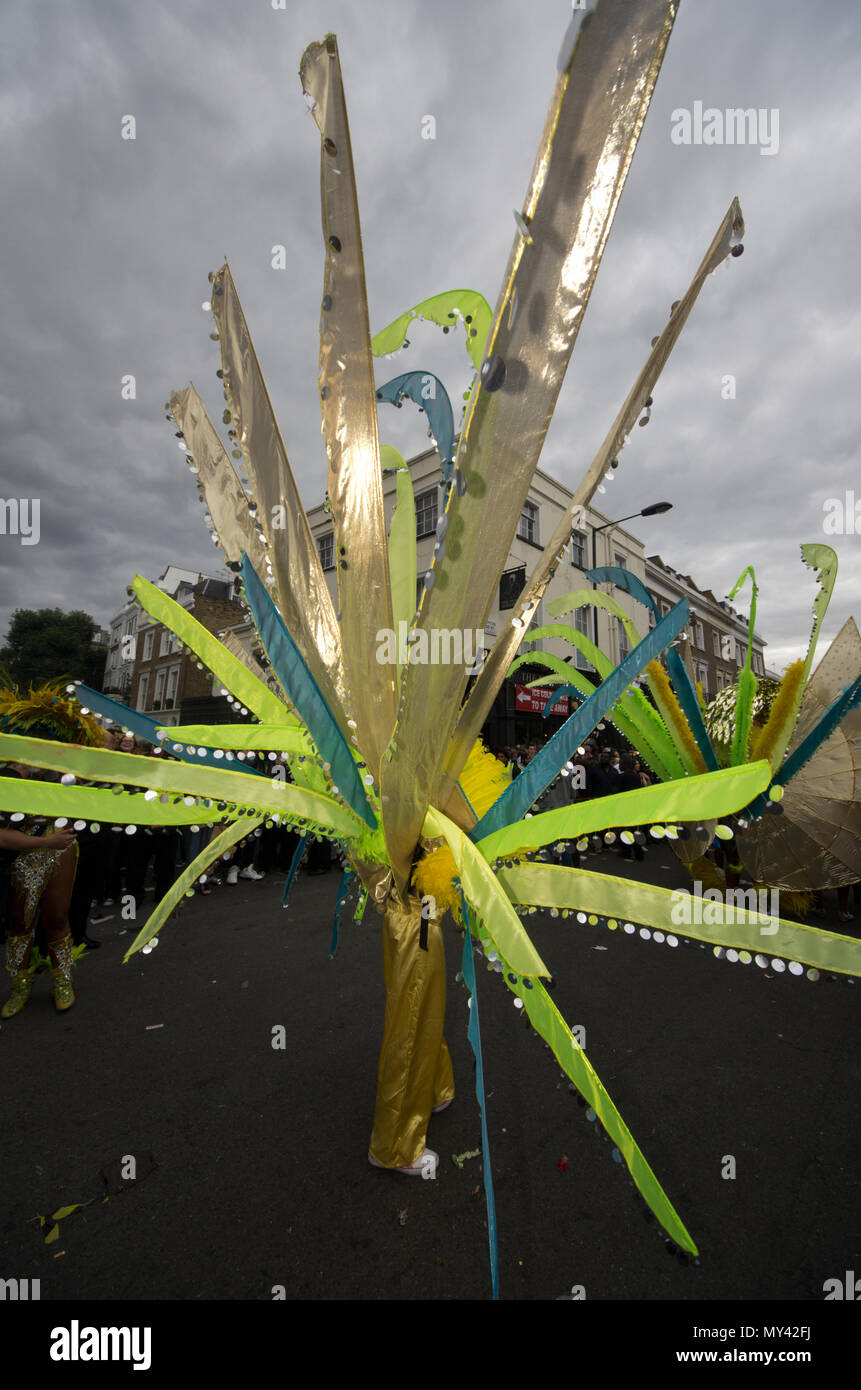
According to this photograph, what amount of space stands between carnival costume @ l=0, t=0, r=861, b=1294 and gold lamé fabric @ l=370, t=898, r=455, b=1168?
5.1 inches

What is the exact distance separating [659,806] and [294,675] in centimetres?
75

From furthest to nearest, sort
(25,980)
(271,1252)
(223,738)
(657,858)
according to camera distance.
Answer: (657,858)
(25,980)
(271,1252)
(223,738)

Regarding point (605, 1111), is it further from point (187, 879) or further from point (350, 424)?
point (350, 424)

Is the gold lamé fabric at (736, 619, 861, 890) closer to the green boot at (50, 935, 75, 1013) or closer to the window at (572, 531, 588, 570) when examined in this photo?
the green boot at (50, 935, 75, 1013)

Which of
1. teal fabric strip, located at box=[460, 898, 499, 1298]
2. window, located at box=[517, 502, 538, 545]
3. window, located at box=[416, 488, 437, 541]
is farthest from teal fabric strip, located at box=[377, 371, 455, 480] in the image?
window, located at box=[517, 502, 538, 545]

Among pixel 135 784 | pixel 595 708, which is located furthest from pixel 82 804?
pixel 595 708

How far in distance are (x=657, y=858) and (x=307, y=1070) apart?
7632mm

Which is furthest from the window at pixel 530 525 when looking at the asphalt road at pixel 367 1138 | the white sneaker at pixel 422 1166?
the white sneaker at pixel 422 1166

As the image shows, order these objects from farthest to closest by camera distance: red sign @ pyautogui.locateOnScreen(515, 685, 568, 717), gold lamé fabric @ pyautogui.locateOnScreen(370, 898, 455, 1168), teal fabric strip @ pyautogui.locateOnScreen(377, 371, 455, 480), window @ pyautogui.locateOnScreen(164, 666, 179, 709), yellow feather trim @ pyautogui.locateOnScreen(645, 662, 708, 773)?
window @ pyautogui.locateOnScreen(164, 666, 179, 709) → red sign @ pyautogui.locateOnScreen(515, 685, 568, 717) → yellow feather trim @ pyautogui.locateOnScreen(645, 662, 708, 773) → gold lamé fabric @ pyautogui.locateOnScreen(370, 898, 455, 1168) → teal fabric strip @ pyautogui.locateOnScreen(377, 371, 455, 480)

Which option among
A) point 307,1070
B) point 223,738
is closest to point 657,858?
point 307,1070

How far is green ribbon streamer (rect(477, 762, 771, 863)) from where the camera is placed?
2.90 feet

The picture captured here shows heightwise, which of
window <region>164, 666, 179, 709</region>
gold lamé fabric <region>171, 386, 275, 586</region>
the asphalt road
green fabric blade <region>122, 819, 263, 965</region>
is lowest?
the asphalt road
